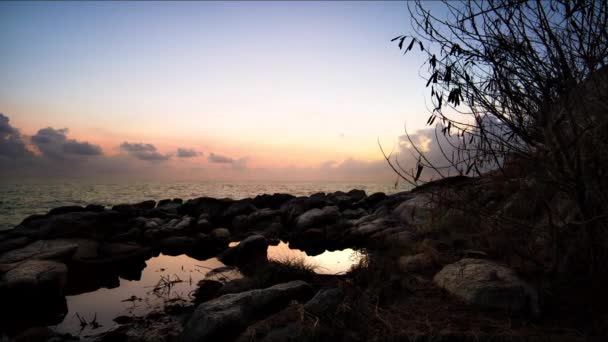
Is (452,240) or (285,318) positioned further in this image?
(452,240)

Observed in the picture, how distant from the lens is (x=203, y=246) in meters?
10.6

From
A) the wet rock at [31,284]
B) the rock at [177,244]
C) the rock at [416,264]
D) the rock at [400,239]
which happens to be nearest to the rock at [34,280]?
the wet rock at [31,284]

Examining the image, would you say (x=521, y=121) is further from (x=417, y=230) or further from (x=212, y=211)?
(x=212, y=211)

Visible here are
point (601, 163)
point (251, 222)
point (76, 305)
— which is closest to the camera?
point (601, 163)

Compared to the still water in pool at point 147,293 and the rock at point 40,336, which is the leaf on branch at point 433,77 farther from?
the rock at point 40,336

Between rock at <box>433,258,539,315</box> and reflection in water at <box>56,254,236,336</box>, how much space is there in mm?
4264

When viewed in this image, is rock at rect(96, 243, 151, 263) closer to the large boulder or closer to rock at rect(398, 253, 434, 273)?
the large boulder

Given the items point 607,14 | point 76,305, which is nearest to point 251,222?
point 76,305

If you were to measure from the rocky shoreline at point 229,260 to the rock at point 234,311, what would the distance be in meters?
0.01

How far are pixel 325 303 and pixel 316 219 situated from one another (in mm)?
9286

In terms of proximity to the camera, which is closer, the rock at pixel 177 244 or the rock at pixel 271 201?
the rock at pixel 177 244

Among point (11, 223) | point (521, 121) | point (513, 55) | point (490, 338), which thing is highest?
point (513, 55)

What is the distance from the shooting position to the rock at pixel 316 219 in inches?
506

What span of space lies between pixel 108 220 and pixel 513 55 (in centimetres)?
1189
